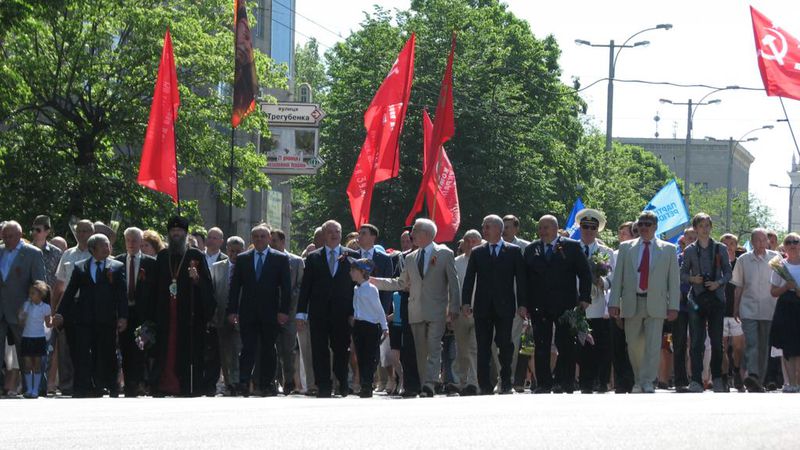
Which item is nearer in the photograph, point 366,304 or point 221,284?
point 366,304

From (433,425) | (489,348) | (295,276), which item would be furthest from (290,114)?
(433,425)

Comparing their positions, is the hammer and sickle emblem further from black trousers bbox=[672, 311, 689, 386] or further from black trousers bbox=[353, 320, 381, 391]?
black trousers bbox=[353, 320, 381, 391]

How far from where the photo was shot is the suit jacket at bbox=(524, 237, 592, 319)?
671 inches

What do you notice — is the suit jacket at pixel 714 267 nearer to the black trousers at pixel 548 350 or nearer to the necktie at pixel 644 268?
the necktie at pixel 644 268

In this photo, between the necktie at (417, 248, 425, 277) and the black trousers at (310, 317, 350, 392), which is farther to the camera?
the necktie at (417, 248, 425, 277)

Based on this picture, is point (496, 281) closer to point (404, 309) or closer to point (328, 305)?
point (404, 309)

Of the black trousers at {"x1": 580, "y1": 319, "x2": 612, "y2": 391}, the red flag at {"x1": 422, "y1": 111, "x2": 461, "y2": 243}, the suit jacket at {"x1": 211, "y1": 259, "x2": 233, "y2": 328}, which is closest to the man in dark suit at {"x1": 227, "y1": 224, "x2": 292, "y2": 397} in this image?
the suit jacket at {"x1": 211, "y1": 259, "x2": 233, "y2": 328}

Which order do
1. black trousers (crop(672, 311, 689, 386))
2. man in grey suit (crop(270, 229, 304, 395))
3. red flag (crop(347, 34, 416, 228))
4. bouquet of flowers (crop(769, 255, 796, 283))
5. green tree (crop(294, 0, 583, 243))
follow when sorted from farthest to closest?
green tree (crop(294, 0, 583, 243)) → red flag (crop(347, 34, 416, 228)) → man in grey suit (crop(270, 229, 304, 395)) → black trousers (crop(672, 311, 689, 386)) → bouquet of flowers (crop(769, 255, 796, 283))

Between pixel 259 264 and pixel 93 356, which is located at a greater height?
pixel 259 264

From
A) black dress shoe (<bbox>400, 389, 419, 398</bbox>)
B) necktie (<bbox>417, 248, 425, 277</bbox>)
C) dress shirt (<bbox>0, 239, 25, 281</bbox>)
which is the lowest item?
black dress shoe (<bbox>400, 389, 419, 398</bbox>)

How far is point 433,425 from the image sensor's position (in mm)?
9984

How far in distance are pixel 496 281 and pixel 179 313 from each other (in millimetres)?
3375

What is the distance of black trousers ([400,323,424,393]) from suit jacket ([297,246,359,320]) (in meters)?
0.85

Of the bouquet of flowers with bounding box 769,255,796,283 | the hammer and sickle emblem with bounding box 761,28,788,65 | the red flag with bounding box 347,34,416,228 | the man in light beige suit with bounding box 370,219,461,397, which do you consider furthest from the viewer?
the red flag with bounding box 347,34,416,228
